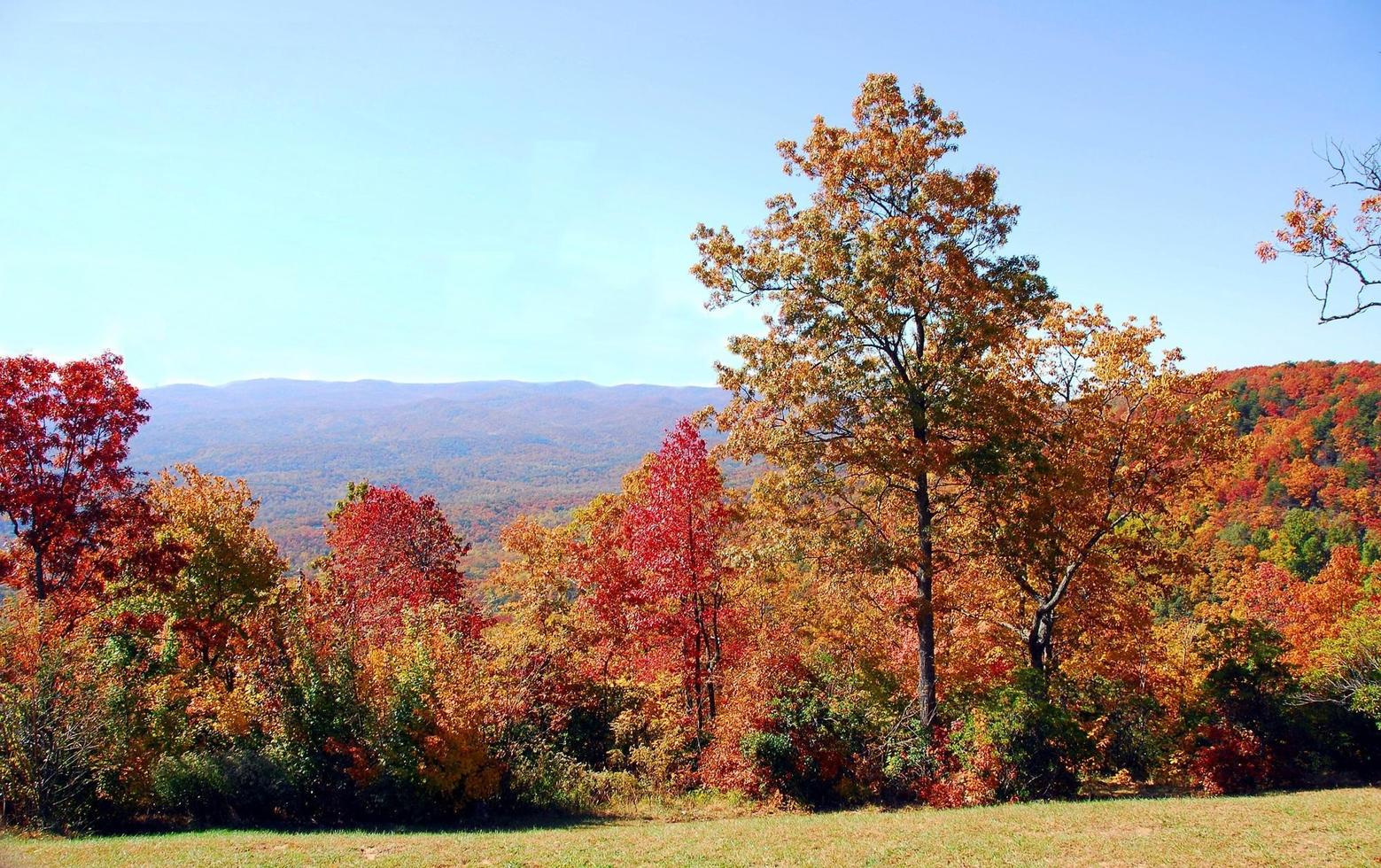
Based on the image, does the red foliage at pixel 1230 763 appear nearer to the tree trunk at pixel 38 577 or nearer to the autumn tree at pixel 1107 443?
the autumn tree at pixel 1107 443

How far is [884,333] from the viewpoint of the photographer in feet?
51.5

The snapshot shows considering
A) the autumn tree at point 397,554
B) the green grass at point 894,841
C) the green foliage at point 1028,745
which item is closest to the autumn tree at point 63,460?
the green grass at point 894,841

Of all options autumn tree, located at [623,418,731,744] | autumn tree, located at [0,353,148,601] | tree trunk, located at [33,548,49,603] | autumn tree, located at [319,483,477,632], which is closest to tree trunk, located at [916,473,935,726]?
autumn tree, located at [623,418,731,744]

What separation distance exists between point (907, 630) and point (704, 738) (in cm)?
662

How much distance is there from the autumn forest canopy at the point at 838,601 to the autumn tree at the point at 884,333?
72 millimetres

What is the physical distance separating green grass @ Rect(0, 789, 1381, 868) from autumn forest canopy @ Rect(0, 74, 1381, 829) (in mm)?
1819

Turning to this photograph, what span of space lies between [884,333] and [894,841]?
9.27 meters

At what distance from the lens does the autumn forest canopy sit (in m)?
15.6

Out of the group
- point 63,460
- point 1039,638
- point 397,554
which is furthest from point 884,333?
point 397,554

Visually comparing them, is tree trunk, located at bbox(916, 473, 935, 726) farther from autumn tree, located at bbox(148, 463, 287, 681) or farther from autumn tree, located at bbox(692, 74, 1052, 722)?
autumn tree, located at bbox(148, 463, 287, 681)

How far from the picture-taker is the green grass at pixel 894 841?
35.6ft

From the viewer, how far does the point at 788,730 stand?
17.4 metres

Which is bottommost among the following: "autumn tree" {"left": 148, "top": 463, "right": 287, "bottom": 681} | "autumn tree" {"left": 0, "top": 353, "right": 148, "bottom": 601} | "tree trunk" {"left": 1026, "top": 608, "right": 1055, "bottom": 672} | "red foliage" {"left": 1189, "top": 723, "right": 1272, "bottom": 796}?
"red foliage" {"left": 1189, "top": 723, "right": 1272, "bottom": 796}

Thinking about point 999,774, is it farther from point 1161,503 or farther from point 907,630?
point 1161,503
